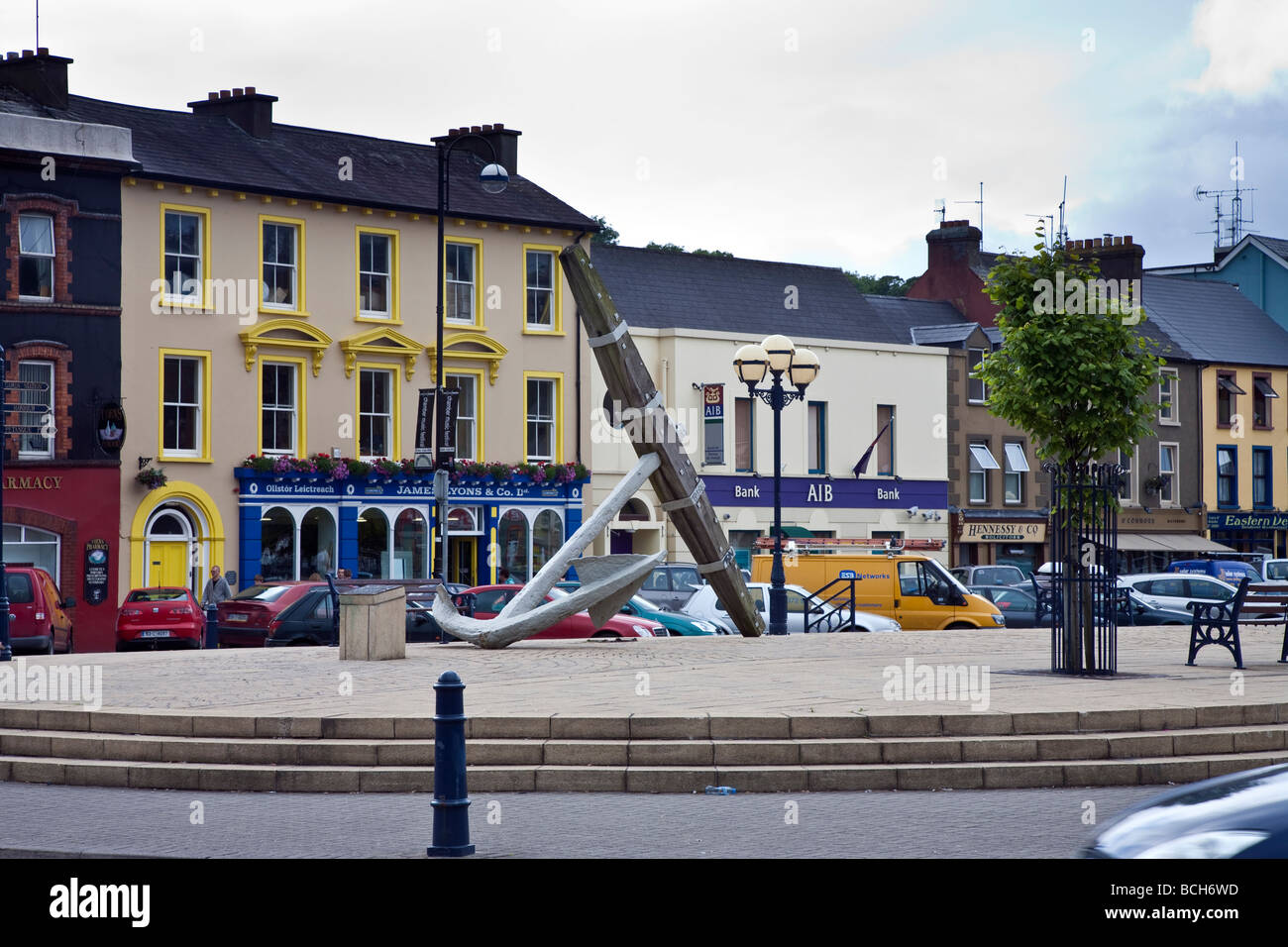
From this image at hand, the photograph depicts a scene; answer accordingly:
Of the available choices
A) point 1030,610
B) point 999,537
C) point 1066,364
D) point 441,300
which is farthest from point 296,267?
point 999,537

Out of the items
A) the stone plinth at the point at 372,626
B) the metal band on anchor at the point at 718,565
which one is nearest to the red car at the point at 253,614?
the stone plinth at the point at 372,626

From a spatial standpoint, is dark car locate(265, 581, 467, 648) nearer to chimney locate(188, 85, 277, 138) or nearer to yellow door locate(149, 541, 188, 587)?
yellow door locate(149, 541, 188, 587)

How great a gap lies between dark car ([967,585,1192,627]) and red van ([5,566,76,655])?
17.5 m

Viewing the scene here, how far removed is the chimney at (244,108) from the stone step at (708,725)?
29.2 meters

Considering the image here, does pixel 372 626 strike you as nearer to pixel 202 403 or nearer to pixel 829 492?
pixel 202 403

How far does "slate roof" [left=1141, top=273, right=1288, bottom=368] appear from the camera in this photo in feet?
194

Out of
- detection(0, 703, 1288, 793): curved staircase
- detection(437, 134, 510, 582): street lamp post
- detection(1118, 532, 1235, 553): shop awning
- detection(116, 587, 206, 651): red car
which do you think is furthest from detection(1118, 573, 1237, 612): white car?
detection(0, 703, 1288, 793): curved staircase

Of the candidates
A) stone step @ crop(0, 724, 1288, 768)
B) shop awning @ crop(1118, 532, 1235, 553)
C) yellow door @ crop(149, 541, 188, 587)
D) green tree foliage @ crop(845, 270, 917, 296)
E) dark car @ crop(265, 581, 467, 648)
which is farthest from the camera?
green tree foliage @ crop(845, 270, 917, 296)

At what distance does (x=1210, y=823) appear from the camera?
609 cm

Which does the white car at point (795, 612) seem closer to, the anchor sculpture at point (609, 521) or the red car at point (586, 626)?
the red car at point (586, 626)

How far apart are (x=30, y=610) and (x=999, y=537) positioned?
34.1m

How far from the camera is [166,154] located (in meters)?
37.4

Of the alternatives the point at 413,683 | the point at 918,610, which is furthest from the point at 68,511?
the point at 413,683
